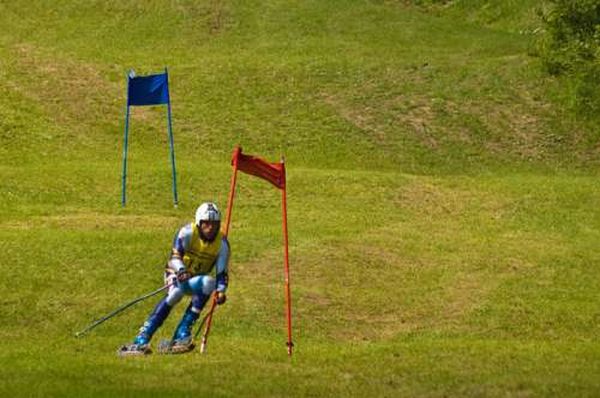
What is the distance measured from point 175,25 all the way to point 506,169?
26166mm

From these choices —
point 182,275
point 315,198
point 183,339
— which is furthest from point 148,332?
point 315,198

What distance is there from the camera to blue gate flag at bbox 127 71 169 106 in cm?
3816

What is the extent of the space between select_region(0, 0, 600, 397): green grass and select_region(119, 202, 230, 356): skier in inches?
21.9

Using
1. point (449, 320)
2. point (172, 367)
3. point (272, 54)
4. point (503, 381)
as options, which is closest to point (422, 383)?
point (503, 381)

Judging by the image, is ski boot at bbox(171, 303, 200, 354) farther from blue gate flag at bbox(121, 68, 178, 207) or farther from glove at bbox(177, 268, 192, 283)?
blue gate flag at bbox(121, 68, 178, 207)

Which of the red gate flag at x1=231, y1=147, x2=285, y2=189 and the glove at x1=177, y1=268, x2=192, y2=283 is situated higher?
the red gate flag at x1=231, y1=147, x2=285, y2=189

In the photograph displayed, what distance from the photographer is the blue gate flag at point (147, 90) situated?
38.2m

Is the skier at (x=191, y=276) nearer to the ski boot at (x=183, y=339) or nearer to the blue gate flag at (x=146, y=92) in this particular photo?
the ski boot at (x=183, y=339)

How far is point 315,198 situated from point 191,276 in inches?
810

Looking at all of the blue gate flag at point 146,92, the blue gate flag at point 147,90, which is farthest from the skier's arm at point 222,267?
the blue gate flag at point 147,90

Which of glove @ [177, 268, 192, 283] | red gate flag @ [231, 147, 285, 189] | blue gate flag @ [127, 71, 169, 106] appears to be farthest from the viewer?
blue gate flag @ [127, 71, 169, 106]

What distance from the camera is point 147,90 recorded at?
127 ft

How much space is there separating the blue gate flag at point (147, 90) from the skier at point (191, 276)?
60.2 ft

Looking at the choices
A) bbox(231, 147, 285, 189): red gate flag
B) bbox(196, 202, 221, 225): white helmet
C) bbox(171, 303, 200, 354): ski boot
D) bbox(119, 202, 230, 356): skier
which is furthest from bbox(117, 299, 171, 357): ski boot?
bbox(231, 147, 285, 189): red gate flag
